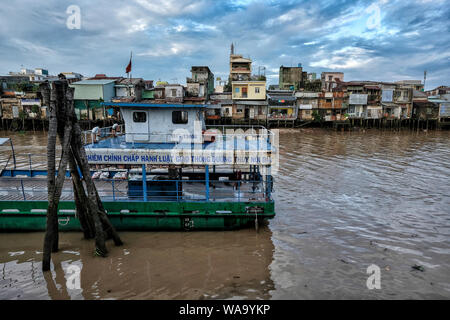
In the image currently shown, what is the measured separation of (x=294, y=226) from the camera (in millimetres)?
11609

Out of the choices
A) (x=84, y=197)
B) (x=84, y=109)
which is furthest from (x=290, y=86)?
(x=84, y=197)

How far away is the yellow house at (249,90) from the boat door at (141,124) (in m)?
41.5

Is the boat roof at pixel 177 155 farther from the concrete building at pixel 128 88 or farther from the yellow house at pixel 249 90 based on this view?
the yellow house at pixel 249 90

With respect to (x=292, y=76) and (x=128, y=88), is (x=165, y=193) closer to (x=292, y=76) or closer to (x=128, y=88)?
(x=128, y=88)

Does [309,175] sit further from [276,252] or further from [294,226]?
[276,252]

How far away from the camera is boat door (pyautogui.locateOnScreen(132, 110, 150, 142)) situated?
461 inches

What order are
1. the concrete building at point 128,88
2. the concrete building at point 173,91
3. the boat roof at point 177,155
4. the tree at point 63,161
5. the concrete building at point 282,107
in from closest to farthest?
the tree at point 63,161 < the boat roof at point 177,155 < the concrete building at point 128,88 < the concrete building at point 173,91 < the concrete building at point 282,107

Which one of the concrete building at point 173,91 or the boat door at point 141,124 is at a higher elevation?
the concrete building at point 173,91

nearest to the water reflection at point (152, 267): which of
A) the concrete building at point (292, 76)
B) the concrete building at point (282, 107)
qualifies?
the concrete building at point (282, 107)

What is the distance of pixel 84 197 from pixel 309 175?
15265mm

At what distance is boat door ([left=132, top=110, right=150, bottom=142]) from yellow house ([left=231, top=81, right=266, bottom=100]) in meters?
41.5

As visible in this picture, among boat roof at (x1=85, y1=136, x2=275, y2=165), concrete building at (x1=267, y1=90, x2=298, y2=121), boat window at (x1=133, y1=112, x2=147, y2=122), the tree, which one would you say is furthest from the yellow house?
the tree

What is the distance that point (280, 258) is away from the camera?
30.0 feet

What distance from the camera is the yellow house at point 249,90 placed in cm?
5138
